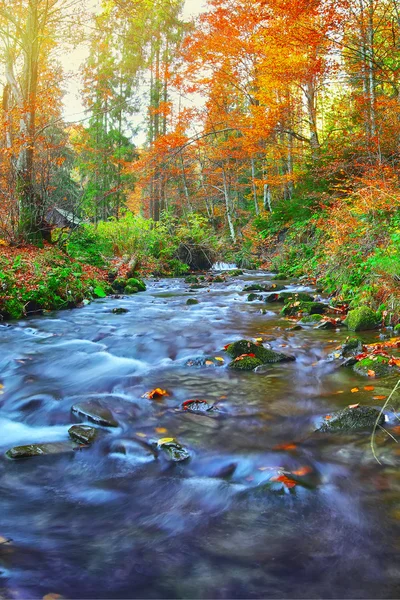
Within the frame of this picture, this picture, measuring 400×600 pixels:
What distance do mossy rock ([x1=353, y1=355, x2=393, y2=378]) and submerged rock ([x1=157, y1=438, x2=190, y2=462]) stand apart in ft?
7.60

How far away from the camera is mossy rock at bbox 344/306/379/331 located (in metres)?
6.01

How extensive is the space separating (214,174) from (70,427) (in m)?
22.2

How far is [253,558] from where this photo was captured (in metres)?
1.83

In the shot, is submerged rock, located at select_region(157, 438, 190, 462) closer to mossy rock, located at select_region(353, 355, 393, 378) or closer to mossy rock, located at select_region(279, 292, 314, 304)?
mossy rock, located at select_region(353, 355, 393, 378)

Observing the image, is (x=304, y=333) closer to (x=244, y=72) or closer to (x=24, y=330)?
(x=24, y=330)

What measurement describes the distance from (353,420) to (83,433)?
6.99ft

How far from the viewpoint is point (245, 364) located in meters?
4.66

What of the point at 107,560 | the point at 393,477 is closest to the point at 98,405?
the point at 107,560

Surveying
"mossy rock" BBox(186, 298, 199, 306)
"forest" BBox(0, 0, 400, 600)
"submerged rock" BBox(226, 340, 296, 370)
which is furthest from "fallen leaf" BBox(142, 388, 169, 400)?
"mossy rock" BBox(186, 298, 199, 306)

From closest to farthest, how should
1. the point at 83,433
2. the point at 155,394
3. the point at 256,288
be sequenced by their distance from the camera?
the point at 83,433 → the point at 155,394 → the point at 256,288

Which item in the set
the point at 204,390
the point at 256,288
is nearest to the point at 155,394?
the point at 204,390

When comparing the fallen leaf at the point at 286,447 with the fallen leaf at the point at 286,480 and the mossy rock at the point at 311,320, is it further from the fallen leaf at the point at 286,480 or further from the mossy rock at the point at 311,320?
the mossy rock at the point at 311,320

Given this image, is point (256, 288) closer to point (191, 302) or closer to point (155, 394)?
point (191, 302)

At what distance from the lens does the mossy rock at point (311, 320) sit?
685 centimetres
